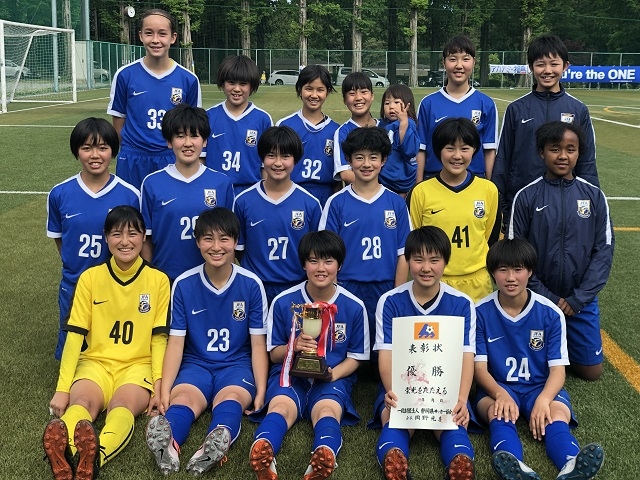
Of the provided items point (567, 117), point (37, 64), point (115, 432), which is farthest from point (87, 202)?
point (37, 64)

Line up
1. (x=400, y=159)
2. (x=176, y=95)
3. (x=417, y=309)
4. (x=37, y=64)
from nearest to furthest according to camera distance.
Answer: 1. (x=417, y=309)
2. (x=400, y=159)
3. (x=176, y=95)
4. (x=37, y=64)

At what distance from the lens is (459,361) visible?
301 cm

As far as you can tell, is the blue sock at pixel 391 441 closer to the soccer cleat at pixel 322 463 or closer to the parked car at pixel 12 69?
the soccer cleat at pixel 322 463

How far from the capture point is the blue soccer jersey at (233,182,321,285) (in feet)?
12.4

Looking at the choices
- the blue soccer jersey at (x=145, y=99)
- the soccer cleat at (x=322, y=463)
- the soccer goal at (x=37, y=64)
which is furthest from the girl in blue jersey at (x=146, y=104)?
the soccer goal at (x=37, y=64)

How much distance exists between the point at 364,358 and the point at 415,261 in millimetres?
579

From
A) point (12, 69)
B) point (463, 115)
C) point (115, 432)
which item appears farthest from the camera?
point (12, 69)

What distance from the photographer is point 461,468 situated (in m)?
2.60

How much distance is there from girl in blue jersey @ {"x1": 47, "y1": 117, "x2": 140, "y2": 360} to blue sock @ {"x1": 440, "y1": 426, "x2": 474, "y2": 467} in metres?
2.07

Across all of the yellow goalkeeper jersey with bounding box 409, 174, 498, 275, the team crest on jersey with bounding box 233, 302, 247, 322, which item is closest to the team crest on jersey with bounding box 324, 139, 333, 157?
the yellow goalkeeper jersey with bounding box 409, 174, 498, 275

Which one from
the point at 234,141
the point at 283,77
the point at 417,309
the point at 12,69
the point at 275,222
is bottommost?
the point at 417,309

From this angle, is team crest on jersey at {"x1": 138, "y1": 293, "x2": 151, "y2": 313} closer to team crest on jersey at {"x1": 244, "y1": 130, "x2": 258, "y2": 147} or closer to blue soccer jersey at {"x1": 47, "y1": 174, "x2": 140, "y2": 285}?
blue soccer jersey at {"x1": 47, "y1": 174, "x2": 140, "y2": 285}

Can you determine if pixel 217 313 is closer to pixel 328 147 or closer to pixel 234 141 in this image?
pixel 234 141

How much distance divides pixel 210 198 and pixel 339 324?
1.02 m
